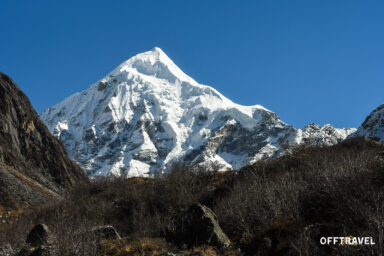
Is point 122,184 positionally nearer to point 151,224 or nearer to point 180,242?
point 151,224

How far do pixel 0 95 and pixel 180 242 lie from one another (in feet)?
214

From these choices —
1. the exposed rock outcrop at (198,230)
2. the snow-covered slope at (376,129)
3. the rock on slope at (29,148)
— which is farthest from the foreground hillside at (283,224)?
the snow-covered slope at (376,129)

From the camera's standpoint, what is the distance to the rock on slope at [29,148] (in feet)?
191

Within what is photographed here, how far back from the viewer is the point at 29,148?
225 ft

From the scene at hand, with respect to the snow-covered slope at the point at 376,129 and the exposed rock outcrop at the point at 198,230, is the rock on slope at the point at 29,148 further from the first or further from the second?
the snow-covered slope at the point at 376,129

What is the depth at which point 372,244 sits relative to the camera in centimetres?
856

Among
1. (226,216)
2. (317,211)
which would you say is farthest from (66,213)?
(317,211)

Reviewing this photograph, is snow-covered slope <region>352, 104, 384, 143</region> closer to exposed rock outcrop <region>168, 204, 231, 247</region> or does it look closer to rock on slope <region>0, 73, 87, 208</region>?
rock on slope <region>0, 73, 87, 208</region>

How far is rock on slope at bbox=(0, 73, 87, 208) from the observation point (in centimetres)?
5812

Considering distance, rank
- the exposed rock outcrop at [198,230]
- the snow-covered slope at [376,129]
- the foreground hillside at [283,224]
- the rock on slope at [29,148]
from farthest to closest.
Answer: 1. the snow-covered slope at [376,129]
2. the rock on slope at [29,148]
3. the exposed rock outcrop at [198,230]
4. the foreground hillside at [283,224]

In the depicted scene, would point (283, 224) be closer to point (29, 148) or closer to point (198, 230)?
point (198, 230)

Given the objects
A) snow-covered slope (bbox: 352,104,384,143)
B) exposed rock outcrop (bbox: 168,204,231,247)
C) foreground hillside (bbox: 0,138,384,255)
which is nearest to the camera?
foreground hillside (bbox: 0,138,384,255)

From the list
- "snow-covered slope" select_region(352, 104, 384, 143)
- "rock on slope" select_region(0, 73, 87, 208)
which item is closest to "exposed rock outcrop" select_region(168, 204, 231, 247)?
"rock on slope" select_region(0, 73, 87, 208)

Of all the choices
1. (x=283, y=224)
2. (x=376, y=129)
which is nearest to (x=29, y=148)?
(x=283, y=224)
